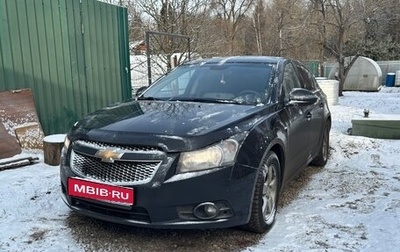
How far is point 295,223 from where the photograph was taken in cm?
337

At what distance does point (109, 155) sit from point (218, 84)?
159 cm

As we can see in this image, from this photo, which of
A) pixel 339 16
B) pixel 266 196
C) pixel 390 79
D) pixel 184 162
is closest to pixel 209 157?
pixel 184 162

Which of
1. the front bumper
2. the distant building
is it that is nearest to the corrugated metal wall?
the front bumper

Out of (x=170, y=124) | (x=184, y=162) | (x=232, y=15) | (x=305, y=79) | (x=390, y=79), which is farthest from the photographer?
(x=232, y=15)

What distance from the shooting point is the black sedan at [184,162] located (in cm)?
264

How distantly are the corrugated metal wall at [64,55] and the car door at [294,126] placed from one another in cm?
391

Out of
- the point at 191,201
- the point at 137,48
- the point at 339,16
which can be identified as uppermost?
the point at 339,16

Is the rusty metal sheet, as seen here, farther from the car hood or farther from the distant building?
the distant building

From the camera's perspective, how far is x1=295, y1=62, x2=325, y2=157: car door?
14.5 ft

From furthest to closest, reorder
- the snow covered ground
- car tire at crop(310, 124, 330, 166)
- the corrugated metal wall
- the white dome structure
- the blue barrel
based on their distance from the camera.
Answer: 1. the blue barrel
2. the white dome structure
3. the corrugated metal wall
4. car tire at crop(310, 124, 330, 166)
5. the snow covered ground

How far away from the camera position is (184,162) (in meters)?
2.65

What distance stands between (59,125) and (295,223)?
14.6ft

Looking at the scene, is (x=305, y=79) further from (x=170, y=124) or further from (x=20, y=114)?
(x=20, y=114)

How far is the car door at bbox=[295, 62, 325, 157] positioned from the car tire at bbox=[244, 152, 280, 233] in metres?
1.16
